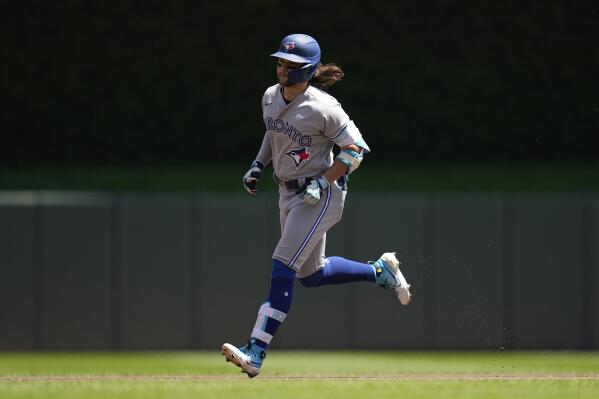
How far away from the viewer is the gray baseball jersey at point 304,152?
6.81m

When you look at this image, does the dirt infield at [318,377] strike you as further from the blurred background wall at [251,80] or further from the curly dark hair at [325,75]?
the blurred background wall at [251,80]

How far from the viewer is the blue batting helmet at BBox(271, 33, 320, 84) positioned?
22.3ft

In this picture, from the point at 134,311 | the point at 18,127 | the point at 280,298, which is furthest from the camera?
the point at 18,127

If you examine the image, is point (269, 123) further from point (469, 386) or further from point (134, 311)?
point (134, 311)

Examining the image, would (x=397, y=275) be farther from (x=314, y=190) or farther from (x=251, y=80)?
(x=251, y=80)

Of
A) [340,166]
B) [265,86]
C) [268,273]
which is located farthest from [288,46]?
[265,86]

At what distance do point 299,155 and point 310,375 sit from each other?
1.45 meters

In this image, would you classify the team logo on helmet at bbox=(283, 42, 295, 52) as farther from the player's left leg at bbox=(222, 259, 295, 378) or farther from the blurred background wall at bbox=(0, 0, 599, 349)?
the blurred background wall at bbox=(0, 0, 599, 349)

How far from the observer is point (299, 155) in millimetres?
6875

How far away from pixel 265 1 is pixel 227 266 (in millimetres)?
3440

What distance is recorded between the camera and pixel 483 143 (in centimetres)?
1175

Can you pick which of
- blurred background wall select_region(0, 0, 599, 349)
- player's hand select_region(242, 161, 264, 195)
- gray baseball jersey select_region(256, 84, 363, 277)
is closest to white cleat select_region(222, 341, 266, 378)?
gray baseball jersey select_region(256, 84, 363, 277)

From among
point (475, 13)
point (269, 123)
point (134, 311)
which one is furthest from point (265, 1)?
point (269, 123)

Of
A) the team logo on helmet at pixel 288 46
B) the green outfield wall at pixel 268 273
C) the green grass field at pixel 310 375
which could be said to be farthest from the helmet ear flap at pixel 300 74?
the green outfield wall at pixel 268 273
